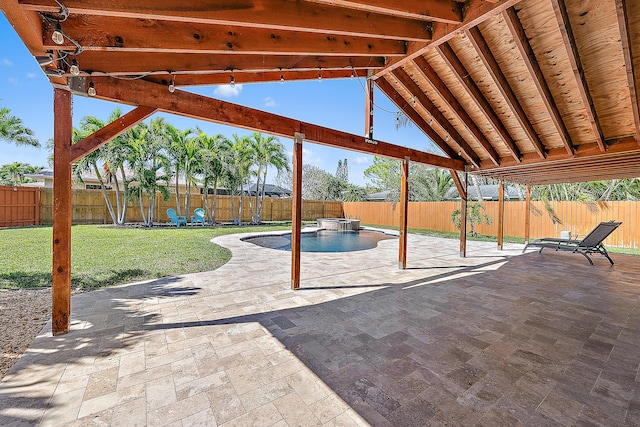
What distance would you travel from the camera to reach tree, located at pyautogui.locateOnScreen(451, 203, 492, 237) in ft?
40.6

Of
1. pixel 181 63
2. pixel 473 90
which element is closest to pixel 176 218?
pixel 181 63

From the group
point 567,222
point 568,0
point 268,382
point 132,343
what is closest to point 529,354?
point 268,382

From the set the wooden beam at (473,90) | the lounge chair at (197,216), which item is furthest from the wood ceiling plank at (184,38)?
the lounge chair at (197,216)

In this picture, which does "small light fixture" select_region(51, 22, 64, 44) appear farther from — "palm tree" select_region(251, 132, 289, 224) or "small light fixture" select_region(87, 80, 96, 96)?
"palm tree" select_region(251, 132, 289, 224)

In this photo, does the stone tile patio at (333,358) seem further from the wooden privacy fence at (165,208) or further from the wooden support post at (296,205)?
the wooden privacy fence at (165,208)

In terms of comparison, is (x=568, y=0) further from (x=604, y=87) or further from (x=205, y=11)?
(x=205, y=11)

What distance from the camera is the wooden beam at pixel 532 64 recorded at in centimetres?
289

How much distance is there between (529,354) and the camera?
8.32 feet

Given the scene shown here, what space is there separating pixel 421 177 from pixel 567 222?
953cm

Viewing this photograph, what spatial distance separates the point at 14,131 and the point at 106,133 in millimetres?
14937

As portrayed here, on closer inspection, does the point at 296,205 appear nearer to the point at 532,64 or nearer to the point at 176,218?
the point at 532,64

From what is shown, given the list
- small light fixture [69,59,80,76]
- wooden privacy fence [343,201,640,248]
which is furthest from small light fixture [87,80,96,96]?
wooden privacy fence [343,201,640,248]

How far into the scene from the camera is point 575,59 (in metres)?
3.22

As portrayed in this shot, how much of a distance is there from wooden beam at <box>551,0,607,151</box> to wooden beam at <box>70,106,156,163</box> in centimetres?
436
